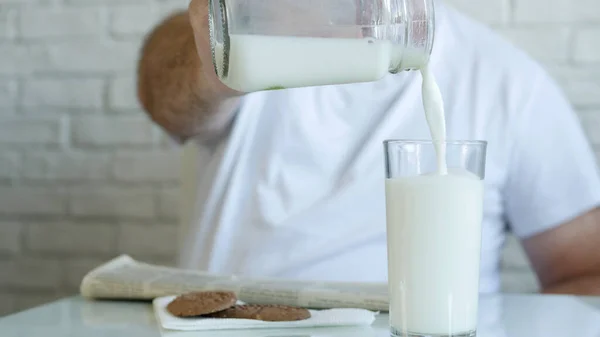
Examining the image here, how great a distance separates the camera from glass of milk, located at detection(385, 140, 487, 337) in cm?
58

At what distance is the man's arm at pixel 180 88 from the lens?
2.96 feet

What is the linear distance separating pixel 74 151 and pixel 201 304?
847 millimetres

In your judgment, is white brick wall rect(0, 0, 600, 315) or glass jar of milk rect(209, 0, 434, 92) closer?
glass jar of milk rect(209, 0, 434, 92)

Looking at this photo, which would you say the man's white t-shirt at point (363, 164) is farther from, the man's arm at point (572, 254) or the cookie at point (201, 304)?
the cookie at point (201, 304)

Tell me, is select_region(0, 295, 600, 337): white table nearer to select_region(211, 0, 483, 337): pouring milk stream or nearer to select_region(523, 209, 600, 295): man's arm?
select_region(211, 0, 483, 337): pouring milk stream

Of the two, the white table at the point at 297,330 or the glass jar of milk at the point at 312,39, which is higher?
the glass jar of milk at the point at 312,39

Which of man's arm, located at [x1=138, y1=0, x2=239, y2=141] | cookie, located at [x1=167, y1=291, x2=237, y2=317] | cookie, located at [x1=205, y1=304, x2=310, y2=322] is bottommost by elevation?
cookie, located at [x1=205, y1=304, x2=310, y2=322]

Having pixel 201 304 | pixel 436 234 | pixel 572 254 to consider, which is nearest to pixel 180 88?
pixel 201 304

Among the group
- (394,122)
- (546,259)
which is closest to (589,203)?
(546,259)

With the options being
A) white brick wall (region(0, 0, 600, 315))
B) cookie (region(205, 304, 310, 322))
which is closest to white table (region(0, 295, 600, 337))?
cookie (region(205, 304, 310, 322))

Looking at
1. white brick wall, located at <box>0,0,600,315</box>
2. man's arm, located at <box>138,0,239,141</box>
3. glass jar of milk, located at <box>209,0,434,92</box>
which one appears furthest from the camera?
white brick wall, located at <box>0,0,600,315</box>

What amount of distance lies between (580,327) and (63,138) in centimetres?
105

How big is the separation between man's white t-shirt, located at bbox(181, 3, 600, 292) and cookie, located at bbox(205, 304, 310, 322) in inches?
12.9

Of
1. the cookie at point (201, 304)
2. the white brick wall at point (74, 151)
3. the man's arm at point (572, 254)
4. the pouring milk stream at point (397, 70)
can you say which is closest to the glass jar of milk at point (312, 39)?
the pouring milk stream at point (397, 70)
